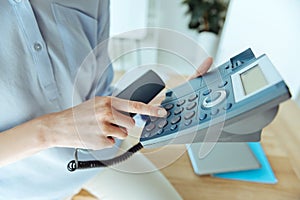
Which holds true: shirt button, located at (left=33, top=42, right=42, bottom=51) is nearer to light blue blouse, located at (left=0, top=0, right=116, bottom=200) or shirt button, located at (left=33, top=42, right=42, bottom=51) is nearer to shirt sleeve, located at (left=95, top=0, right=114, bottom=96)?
light blue blouse, located at (left=0, top=0, right=116, bottom=200)

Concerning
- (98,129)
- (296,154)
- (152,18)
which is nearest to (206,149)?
(296,154)

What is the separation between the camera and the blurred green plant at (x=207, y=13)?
1.40m

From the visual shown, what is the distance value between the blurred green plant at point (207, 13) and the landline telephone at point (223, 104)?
1.03 m

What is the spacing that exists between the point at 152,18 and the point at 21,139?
1165 millimetres

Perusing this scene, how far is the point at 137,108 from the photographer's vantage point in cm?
38

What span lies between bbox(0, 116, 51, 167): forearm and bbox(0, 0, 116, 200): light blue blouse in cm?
4

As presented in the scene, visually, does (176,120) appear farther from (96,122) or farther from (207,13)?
(207,13)

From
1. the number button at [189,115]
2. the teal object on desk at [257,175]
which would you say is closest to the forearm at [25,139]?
the number button at [189,115]

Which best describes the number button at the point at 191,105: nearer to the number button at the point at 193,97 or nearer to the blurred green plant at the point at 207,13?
the number button at the point at 193,97

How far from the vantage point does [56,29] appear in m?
0.50

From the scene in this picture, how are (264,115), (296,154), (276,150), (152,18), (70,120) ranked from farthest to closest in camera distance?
(152,18), (276,150), (296,154), (70,120), (264,115)

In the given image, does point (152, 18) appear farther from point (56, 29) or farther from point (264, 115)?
point (264, 115)

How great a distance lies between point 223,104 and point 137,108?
115 millimetres

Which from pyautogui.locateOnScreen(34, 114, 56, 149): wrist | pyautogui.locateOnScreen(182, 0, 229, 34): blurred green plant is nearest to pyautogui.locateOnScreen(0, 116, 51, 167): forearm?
pyautogui.locateOnScreen(34, 114, 56, 149): wrist
